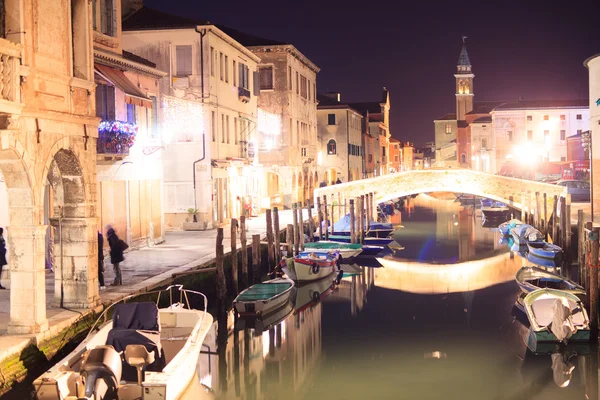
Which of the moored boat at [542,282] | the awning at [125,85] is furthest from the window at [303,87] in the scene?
the moored boat at [542,282]

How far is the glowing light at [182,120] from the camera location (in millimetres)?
27656

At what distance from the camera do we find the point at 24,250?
1191 centimetres

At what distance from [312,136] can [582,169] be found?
18.2 m

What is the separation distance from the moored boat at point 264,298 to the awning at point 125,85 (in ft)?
20.4

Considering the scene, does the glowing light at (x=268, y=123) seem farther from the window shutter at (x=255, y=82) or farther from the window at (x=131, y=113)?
the window at (x=131, y=113)

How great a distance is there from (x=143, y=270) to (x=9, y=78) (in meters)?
7.94

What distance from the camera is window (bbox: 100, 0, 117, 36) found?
2045cm

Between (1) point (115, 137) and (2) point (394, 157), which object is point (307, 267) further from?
(2) point (394, 157)

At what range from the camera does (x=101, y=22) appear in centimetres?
2041

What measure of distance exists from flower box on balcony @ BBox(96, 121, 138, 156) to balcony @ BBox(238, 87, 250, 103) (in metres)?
12.3

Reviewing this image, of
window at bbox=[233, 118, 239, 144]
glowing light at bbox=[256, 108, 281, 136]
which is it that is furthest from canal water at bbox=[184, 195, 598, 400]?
glowing light at bbox=[256, 108, 281, 136]

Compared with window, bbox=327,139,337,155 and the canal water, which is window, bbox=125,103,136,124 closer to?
the canal water

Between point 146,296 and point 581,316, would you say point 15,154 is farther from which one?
point 581,316

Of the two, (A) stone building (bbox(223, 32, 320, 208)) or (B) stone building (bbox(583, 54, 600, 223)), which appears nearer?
(B) stone building (bbox(583, 54, 600, 223))
